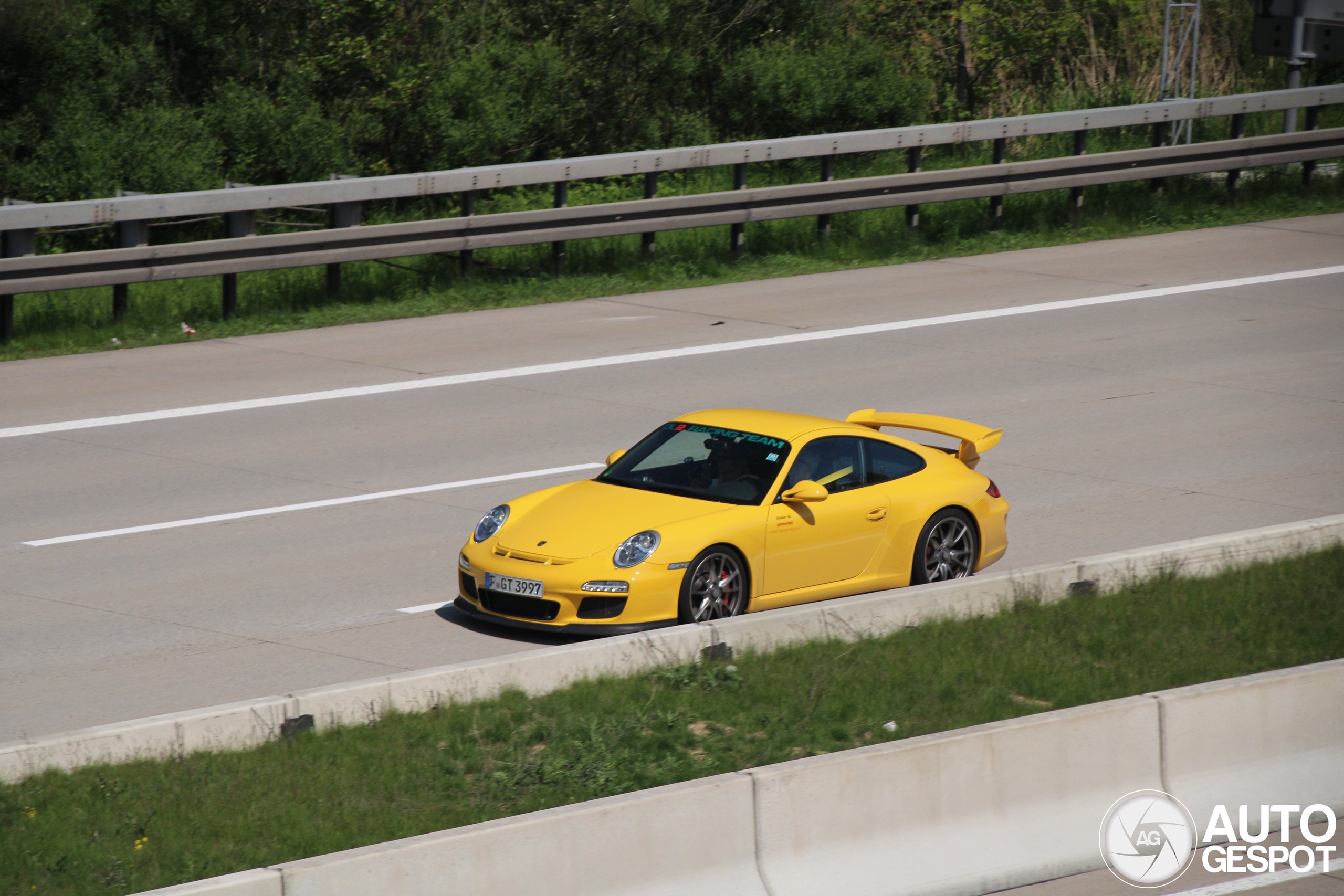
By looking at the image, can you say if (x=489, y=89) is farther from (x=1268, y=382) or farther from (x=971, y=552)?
(x=971, y=552)

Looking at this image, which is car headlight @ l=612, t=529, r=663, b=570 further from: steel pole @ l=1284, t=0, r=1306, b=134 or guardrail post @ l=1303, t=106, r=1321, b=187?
steel pole @ l=1284, t=0, r=1306, b=134

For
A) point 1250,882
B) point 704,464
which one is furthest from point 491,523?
point 1250,882

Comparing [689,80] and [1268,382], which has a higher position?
[689,80]

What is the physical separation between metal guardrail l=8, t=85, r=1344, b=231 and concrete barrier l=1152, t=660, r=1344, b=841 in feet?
40.6

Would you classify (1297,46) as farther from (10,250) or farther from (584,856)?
(584,856)

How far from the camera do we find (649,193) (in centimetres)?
2058

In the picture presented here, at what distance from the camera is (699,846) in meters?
6.38

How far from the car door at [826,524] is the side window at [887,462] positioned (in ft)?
0.23

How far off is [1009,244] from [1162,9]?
14.2 metres

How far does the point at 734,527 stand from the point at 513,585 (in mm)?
1291

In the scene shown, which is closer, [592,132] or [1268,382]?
[1268,382]

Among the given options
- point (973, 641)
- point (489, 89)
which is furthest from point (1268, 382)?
point (489, 89)

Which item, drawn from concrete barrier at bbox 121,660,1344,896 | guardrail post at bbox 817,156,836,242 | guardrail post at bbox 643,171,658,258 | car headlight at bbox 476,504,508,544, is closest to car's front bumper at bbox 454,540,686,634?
car headlight at bbox 476,504,508,544

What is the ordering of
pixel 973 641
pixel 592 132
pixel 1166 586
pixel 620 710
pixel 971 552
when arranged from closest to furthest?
pixel 620 710, pixel 973 641, pixel 1166 586, pixel 971 552, pixel 592 132
